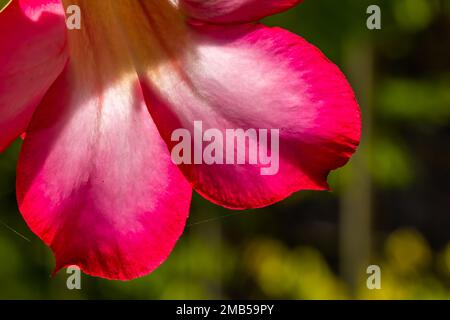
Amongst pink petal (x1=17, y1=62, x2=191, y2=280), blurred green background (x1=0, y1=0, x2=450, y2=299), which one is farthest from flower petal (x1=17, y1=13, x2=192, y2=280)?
blurred green background (x1=0, y1=0, x2=450, y2=299)

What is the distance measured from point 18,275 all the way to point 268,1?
43.1 inches

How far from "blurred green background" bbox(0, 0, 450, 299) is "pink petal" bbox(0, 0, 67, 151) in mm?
→ 846

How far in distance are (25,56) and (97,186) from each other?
0.20 feet

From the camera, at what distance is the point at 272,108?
33cm

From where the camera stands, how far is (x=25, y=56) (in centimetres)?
32

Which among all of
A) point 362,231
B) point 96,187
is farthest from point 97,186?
point 362,231

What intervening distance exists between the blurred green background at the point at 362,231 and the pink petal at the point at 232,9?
814 millimetres

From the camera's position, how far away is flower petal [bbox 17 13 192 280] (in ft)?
1.09

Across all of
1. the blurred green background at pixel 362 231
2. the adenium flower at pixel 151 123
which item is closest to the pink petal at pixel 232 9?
the adenium flower at pixel 151 123

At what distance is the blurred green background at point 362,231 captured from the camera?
53.1 inches

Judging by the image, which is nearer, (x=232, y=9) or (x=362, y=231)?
(x=232, y=9)

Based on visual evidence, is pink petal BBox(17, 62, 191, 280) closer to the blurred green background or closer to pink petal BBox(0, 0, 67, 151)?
pink petal BBox(0, 0, 67, 151)

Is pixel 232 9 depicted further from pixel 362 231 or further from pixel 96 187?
pixel 362 231

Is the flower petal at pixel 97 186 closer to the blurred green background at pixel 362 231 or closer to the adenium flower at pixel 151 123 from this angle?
the adenium flower at pixel 151 123
